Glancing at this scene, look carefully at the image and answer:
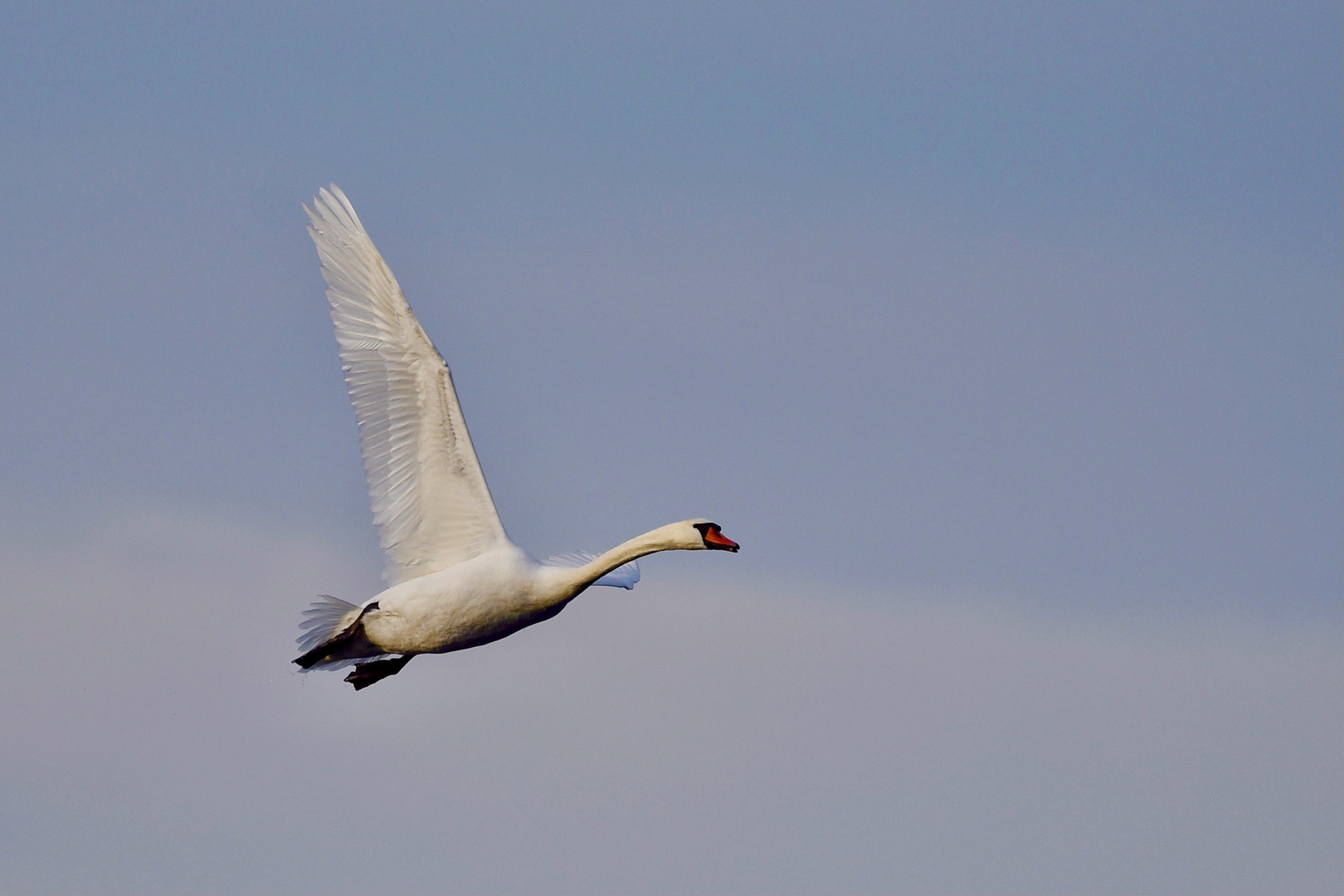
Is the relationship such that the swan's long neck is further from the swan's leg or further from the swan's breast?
the swan's leg

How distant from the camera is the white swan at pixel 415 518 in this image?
2798 centimetres

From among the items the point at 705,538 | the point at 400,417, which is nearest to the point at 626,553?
the point at 705,538

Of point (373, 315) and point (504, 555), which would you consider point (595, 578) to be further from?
point (373, 315)

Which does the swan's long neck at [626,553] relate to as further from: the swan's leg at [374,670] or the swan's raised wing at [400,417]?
the swan's leg at [374,670]

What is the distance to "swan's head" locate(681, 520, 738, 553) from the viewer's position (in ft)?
90.2

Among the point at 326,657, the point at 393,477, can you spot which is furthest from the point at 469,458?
the point at 326,657

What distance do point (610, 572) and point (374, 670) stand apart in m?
3.83

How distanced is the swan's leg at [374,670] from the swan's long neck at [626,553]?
366 cm

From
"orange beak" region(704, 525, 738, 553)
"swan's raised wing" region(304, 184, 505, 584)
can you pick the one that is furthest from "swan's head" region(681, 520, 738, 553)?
"swan's raised wing" region(304, 184, 505, 584)

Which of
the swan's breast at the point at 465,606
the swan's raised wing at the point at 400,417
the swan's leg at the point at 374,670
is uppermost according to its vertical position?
the swan's raised wing at the point at 400,417

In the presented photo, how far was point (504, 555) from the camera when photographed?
28391 millimetres

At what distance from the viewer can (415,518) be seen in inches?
1150

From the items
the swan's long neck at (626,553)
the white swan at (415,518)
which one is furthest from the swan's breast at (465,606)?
the swan's long neck at (626,553)

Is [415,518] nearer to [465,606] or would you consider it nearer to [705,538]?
[465,606]
